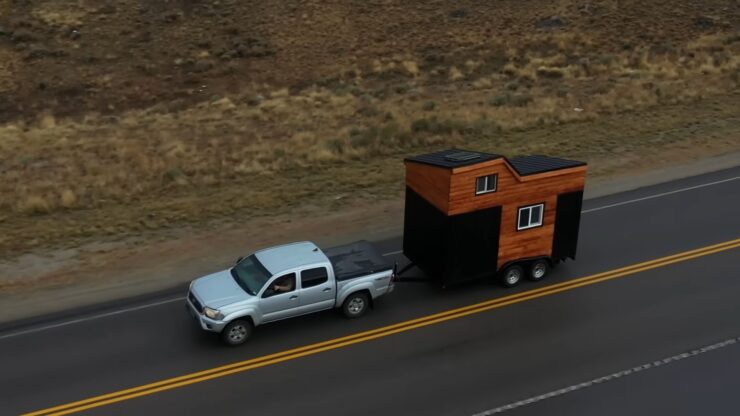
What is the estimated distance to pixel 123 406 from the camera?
13039mm

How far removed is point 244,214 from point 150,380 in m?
8.44

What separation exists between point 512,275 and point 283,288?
5241 mm

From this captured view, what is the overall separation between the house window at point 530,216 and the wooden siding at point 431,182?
1.86 metres

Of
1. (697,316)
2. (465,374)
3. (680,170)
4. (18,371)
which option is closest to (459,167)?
(465,374)

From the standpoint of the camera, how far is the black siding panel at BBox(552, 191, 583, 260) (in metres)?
16.7

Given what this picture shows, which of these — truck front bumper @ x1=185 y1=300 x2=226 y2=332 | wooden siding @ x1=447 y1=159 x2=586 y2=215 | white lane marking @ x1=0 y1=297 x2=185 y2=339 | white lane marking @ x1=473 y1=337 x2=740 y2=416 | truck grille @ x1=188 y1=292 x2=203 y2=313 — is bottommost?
white lane marking @ x1=0 y1=297 x2=185 y2=339

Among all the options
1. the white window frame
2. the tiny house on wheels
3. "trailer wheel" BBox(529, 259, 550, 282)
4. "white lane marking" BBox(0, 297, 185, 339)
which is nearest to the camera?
"white lane marking" BBox(0, 297, 185, 339)

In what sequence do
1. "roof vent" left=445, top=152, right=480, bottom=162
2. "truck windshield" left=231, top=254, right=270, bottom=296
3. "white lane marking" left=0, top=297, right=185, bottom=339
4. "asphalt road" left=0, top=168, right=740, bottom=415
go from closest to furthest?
1. "asphalt road" left=0, top=168, right=740, bottom=415
2. "truck windshield" left=231, top=254, right=270, bottom=296
3. "white lane marking" left=0, top=297, right=185, bottom=339
4. "roof vent" left=445, top=152, right=480, bottom=162

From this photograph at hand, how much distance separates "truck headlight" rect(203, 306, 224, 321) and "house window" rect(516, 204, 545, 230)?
6.62 metres

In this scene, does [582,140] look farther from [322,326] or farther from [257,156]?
[322,326]

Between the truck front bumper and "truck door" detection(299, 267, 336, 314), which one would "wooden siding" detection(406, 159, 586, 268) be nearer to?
"truck door" detection(299, 267, 336, 314)

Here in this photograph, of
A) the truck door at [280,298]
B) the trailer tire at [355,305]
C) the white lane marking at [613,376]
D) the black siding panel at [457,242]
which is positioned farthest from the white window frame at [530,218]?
the truck door at [280,298]

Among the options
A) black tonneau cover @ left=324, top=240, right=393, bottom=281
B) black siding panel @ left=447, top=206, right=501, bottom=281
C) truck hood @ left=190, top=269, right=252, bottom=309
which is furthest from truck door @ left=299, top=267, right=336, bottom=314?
black siding panel @ left=447, top=206, right=501, bottom=281

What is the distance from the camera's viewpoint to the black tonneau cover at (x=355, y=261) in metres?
15.6
